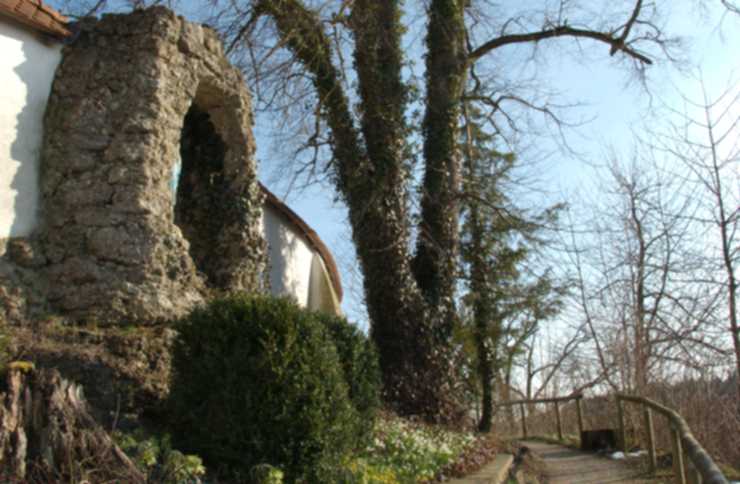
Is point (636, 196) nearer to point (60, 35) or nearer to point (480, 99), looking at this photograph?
point (480, 99)

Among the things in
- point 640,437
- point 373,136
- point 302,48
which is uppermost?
point 302,48

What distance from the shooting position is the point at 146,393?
6094 millimetres

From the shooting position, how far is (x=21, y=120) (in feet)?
23.6

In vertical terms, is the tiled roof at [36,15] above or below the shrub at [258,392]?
above

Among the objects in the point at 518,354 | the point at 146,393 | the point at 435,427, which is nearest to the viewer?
the point at 146,393

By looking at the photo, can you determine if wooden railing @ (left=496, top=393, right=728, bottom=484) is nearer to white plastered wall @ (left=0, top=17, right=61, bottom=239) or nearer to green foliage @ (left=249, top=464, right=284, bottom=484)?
green foliage @ (left=249, top=464, right=284, bottom=484)

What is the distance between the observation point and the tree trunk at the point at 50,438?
3.84 metres

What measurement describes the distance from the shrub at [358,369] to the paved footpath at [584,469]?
137 inches

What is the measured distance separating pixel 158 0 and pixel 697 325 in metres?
9.44

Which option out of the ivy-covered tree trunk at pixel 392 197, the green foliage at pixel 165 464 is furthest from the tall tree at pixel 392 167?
the green foliage at pixel 165 464

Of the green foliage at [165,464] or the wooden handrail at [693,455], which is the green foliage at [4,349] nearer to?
the green foliage at [165,464]

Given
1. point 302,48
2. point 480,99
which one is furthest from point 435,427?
point 480,99

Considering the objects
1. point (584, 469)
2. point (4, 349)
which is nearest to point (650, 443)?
point (584, 469)

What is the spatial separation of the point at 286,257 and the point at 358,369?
6313mm
